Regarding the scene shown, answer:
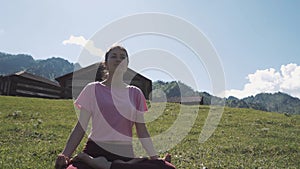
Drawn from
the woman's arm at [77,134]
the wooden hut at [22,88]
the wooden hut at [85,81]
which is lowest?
the woman's arm at [77,134]

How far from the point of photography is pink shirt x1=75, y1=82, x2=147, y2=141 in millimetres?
4492

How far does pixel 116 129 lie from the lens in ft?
14.8

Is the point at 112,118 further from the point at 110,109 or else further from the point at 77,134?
the point at 77,134

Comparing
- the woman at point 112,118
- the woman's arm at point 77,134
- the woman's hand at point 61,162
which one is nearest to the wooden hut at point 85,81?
the woman at point 112,118

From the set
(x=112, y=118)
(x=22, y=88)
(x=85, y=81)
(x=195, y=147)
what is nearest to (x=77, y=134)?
(x=112, y=118)

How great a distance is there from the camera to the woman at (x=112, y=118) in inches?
172

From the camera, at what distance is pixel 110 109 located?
458cm

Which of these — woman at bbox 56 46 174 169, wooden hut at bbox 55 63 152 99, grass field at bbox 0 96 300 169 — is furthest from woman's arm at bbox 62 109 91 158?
wooden hut at bbox 55 63 152 99

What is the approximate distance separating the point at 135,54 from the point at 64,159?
8.62 feet

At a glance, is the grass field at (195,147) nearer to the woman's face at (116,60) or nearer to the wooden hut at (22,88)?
the woman's face at (116,60)

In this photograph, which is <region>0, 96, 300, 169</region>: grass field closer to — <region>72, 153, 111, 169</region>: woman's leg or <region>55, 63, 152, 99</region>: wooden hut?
<region>72, 153, 111, 169</region>: woman's leg

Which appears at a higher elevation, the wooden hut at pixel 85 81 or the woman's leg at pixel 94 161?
the wooden hut at pixel 85 81

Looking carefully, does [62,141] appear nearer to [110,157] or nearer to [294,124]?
[110,157]

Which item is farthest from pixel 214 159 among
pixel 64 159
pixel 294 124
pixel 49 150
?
pixel 294 124
